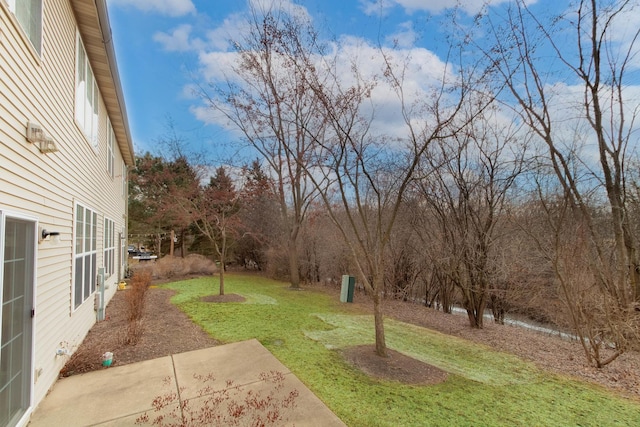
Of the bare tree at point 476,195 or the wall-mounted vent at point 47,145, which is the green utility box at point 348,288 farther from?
the wall-mounted vent at point 47,145

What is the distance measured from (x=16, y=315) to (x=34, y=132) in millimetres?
1613

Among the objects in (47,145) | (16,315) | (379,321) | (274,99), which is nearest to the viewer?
(16,315)

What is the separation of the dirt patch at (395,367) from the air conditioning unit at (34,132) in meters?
4.35

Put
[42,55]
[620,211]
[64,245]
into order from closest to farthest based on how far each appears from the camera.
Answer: [42,55]
[64,245]
[620,211]

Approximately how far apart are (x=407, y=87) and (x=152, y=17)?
6553 mm

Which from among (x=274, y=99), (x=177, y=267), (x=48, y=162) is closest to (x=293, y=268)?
(x=177, y=267)

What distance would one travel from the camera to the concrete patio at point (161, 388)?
2.95 m

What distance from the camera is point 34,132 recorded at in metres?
2.88

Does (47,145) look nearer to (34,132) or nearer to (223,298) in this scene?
(34,132)

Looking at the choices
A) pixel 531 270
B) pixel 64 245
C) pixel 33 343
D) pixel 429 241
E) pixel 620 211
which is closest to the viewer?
pixel 33 343

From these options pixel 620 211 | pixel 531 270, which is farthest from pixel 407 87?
pixel 531 270

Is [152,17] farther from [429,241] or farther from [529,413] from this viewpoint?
[529,413]

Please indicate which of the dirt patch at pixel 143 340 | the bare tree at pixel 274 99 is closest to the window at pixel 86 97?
the bare tree at pixel 274 99

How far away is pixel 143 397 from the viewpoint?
330cm
